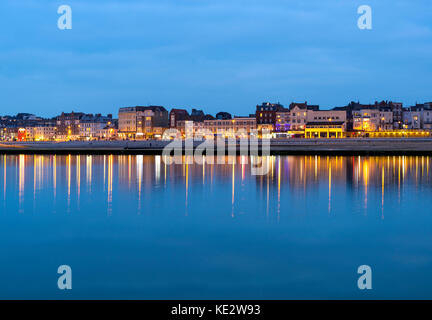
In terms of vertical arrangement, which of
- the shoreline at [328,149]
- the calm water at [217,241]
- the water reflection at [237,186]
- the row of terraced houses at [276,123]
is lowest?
the calm water at [217,241]

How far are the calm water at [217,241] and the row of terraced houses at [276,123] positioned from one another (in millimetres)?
84113

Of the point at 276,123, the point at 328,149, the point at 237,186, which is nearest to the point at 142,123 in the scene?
the point at 276,123

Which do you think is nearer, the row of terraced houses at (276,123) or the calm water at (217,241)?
the calm water at (217,241)

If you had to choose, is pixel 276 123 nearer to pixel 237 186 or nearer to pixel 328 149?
pixel 328 149

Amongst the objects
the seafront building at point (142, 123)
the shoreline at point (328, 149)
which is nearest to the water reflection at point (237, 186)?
the shoreline at point (328, 149)

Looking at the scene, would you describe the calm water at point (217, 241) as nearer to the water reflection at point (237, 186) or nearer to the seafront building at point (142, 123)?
the water reflection at point (237, 186)

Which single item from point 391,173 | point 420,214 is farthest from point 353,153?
point 420,214

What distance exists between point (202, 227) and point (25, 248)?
543 centimetres

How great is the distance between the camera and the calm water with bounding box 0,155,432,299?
31.8ft

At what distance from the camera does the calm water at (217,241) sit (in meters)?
9.69

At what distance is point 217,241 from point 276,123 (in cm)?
10286

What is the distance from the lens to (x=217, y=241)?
13633 millimetres

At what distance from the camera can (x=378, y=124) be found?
111750 millimetres
